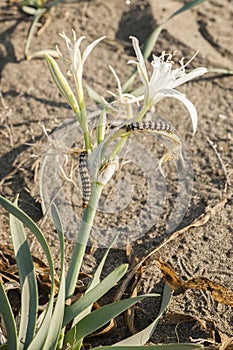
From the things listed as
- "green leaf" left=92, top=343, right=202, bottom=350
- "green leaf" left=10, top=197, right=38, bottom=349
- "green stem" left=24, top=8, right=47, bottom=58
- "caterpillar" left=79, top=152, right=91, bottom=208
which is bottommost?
"green leaf" left=92, top=343, right=202, bottom=350

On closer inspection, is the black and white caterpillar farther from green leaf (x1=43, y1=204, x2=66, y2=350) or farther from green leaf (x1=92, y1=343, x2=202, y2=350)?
green leaf (x1=92, y1=343, x2=202, y2=350)

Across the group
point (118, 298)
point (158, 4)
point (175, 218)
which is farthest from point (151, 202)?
point (158, 4)

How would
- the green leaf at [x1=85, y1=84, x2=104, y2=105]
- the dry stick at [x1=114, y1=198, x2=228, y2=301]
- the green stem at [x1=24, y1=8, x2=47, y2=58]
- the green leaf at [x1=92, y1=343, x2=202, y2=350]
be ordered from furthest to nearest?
1. the green stem at [x1=24, y1=8, x2=47, y2=58]
2. the green leaf at [x1=85, y1=84, x2=104, y2=105]
3. the dry stick at [x1=114, y1=198, x2=228, y2=301]
4. the green leaf at [x1=92, y1=343, x2=202, y2=350]

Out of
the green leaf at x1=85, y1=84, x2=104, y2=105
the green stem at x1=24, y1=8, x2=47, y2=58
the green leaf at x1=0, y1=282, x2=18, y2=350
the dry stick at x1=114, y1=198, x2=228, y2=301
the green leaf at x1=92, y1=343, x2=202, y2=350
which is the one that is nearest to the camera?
the green leaf at x1=92, y1=343, x2=202, y2=350

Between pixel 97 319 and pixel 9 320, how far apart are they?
190 millimetres

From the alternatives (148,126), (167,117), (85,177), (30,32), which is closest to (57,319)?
(85,177)

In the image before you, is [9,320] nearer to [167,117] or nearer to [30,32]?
[167,117]

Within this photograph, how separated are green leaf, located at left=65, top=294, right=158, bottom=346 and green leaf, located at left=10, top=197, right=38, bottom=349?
3.7 inches

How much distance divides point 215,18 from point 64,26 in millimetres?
674

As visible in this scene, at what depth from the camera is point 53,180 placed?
2.19 meters

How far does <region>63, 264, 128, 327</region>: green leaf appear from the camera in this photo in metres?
1.41

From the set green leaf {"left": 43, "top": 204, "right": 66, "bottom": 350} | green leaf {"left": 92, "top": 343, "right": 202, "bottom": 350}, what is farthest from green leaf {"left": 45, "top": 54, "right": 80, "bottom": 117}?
green leaf {"left": 92, "top": 343, "right": 202, "bottom": 350}

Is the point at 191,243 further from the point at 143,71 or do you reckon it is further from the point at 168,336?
the point at 143,71

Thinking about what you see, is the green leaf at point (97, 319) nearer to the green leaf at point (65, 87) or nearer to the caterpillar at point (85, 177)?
the caterpillar at point (85, 177)
